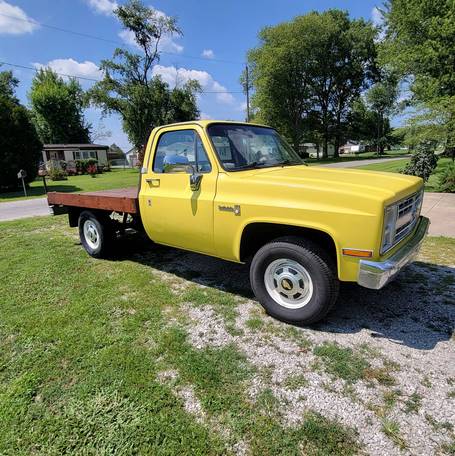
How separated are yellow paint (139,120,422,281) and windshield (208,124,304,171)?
0.41 ft

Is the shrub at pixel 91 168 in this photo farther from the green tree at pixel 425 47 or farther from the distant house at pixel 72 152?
the green tree at pixel 425 47

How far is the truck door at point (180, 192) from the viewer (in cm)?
380

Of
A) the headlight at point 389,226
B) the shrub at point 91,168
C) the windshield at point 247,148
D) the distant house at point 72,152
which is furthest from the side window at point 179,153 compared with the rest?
the distant house at point 72,152

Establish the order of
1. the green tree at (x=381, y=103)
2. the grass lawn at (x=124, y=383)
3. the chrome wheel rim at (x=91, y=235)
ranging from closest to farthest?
1. the grass lawn at (x=124, y=383)
2. the chrome wheel rim at (x=91, y=235)
3. the green tree at (x=381, y=103)

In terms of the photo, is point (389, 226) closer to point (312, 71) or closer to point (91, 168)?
point (91, 168)

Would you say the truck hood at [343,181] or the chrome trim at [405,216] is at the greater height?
the truck hood at [343,181]

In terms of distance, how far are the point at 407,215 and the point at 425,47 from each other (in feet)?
68.3

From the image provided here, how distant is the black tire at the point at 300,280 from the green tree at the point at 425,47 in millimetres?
16221

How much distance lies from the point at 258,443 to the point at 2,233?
8.57 meters

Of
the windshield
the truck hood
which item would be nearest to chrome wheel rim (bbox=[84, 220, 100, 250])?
the windshield

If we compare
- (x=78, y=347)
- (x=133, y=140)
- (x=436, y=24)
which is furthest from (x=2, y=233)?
(x=133, y=140)

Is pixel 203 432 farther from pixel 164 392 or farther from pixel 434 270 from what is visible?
pixel 434 270

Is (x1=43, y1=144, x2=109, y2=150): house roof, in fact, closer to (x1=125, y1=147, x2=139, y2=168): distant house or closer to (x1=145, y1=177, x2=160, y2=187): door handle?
(x1=125, y1=147, x2=139, y2=168): distant house

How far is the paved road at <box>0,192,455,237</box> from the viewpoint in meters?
6.98
